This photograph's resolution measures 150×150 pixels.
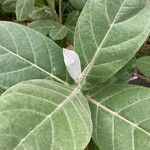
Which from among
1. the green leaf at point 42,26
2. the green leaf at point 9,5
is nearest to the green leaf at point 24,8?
the green leaf at point 42,26

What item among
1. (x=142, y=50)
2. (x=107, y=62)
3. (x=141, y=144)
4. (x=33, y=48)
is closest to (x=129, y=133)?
(x=141, y=144)

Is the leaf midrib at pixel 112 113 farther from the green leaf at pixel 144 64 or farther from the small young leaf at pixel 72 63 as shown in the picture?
the green leaf at pixel 144 64

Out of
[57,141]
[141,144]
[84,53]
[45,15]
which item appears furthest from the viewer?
[45,15]

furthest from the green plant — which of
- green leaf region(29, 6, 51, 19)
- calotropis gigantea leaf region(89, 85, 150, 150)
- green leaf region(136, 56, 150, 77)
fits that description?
green leaf region(29, 6, 51, 19)

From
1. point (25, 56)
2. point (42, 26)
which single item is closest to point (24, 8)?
point (42, 26)

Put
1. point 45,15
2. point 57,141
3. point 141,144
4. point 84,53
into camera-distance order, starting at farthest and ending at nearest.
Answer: point 45,15, point 84,53, point 141,144, point 57,141

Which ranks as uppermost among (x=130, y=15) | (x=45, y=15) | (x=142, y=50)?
(x=130, y=15)

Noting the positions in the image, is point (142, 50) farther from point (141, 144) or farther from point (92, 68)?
point (141, 144)
